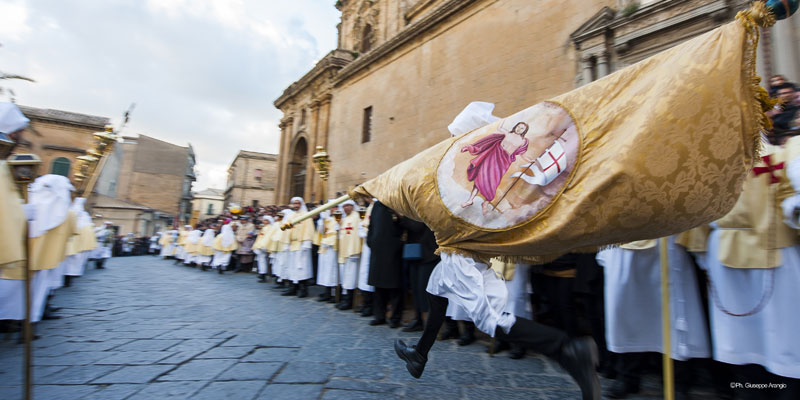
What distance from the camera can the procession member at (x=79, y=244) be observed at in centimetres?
796

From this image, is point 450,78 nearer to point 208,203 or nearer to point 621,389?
point 621,389

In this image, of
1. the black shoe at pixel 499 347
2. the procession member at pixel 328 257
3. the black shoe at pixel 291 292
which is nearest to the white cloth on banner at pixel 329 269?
the procession member at pixel 328 257

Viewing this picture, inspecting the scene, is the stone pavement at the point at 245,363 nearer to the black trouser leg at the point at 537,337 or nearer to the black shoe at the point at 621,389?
the black shoe at the point at 621,389

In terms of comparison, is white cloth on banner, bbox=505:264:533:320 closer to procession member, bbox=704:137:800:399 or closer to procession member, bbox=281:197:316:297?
procession member, bbox=704:137:800:399

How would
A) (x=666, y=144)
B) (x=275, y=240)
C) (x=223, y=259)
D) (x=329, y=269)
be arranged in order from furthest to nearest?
(x=223, y=259)
(x=275, y=240)
(x=329, y=269)
(x=666, y=144)

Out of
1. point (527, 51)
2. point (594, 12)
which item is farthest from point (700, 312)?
→ point (527, 51)

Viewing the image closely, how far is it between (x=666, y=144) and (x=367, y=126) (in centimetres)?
1276

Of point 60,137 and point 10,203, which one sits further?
point 60,137

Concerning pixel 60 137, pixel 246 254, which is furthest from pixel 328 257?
pixel 60 137

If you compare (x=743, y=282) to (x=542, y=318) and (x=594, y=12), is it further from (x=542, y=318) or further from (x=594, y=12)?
(x=594, y=12)

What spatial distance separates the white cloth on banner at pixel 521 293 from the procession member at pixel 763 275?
5.58ft

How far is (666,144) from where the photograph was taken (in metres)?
1.63

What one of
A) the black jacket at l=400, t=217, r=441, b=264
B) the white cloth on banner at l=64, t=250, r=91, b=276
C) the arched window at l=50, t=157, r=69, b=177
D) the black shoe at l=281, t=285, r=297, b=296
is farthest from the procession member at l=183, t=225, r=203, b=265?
the arched window at l=50, t=157, r=69, b=177

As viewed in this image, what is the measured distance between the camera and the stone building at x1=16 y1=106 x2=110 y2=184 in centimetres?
2897
